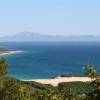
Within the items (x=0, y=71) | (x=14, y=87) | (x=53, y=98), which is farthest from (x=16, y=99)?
(x=0, y=71)

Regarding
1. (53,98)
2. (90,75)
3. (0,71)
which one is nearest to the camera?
(90,75)

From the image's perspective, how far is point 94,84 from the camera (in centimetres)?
1498

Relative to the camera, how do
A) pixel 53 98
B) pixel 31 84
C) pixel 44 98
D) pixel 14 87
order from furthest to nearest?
pixel 31 84, pixel 14 87, pixel 44 98, pixel 53 98

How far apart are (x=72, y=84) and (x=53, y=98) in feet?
133

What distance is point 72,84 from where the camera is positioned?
60.5m

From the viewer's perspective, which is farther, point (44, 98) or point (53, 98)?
point (44, 98)

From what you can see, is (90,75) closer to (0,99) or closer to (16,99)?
(16,99)

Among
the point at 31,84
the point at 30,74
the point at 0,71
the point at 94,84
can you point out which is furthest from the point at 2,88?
the point at 30,74

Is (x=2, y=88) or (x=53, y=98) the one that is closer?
(x=53, y=98)

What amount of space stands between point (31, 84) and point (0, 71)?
70.1ft

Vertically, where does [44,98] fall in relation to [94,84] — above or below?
below

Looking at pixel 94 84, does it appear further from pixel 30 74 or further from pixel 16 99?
pixel 30 74

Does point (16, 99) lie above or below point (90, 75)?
below

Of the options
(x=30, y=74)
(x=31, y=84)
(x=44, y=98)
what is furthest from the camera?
(x=30, y=74)
